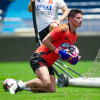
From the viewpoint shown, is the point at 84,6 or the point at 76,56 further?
the point at 84,6

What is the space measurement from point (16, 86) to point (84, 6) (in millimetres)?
12055

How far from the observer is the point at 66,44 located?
248 inches

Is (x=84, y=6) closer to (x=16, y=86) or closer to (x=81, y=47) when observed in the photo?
(x=81, y=47)

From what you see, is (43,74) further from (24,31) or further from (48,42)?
(24,31)

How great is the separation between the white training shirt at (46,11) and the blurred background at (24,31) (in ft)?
25.7

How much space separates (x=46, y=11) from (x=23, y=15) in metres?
9.46

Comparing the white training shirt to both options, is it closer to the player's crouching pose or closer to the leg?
the player's crouching pose

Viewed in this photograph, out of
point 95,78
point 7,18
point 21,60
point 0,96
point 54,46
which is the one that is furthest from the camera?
point 7,18

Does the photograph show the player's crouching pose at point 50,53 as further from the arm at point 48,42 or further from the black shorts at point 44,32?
the black shorts at point 44,32

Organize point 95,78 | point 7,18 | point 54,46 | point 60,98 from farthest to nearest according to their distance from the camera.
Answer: point 7,18
point 95,78
point 54,46
point 60,98

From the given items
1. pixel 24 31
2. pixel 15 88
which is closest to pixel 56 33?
pixel 15 88

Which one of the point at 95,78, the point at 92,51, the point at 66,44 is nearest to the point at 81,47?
the point at 92,51

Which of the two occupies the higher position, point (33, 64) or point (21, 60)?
point (33, 64)

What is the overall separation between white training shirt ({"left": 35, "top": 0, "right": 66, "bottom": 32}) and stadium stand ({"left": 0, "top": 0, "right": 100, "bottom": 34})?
8.54 m
